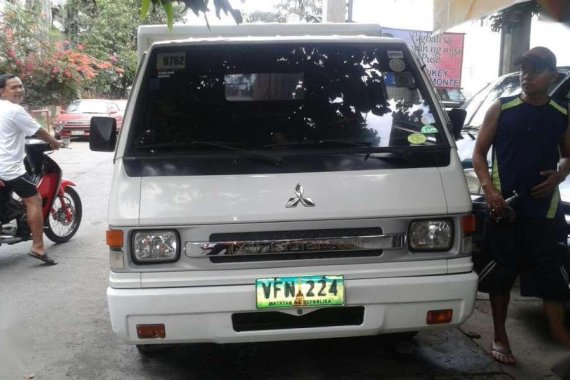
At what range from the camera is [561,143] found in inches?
149

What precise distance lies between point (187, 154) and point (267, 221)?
2.07 feet

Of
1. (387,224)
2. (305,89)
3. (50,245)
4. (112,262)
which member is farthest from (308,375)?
(50,245)

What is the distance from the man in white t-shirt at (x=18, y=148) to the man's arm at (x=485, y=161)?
401 cm

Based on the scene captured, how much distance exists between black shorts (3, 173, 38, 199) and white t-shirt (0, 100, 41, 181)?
6 cm

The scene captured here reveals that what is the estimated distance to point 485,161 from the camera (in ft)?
12.6

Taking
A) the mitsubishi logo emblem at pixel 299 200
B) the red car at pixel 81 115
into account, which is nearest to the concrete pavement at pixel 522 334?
the mitsubishi logo emblem at pixel 299 200

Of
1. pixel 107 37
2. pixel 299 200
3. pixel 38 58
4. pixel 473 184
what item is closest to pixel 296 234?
pixel 299 200

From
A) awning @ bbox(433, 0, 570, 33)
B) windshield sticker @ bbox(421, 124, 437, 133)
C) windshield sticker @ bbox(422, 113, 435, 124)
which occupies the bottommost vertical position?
windshield sticker @ bbox(421, 124, 437, 133)

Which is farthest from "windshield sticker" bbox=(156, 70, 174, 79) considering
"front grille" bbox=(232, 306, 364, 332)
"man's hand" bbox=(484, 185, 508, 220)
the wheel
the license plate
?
the wheel

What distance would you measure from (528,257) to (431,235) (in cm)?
85

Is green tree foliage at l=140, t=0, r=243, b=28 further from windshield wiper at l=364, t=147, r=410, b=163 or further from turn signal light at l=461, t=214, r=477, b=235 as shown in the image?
turn signal light at l=461, t=214, r=477, b=235

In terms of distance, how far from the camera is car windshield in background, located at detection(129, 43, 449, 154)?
3.60 metres

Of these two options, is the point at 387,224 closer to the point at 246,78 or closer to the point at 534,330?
the point at 246,78

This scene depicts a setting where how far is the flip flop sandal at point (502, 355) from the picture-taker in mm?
3838
